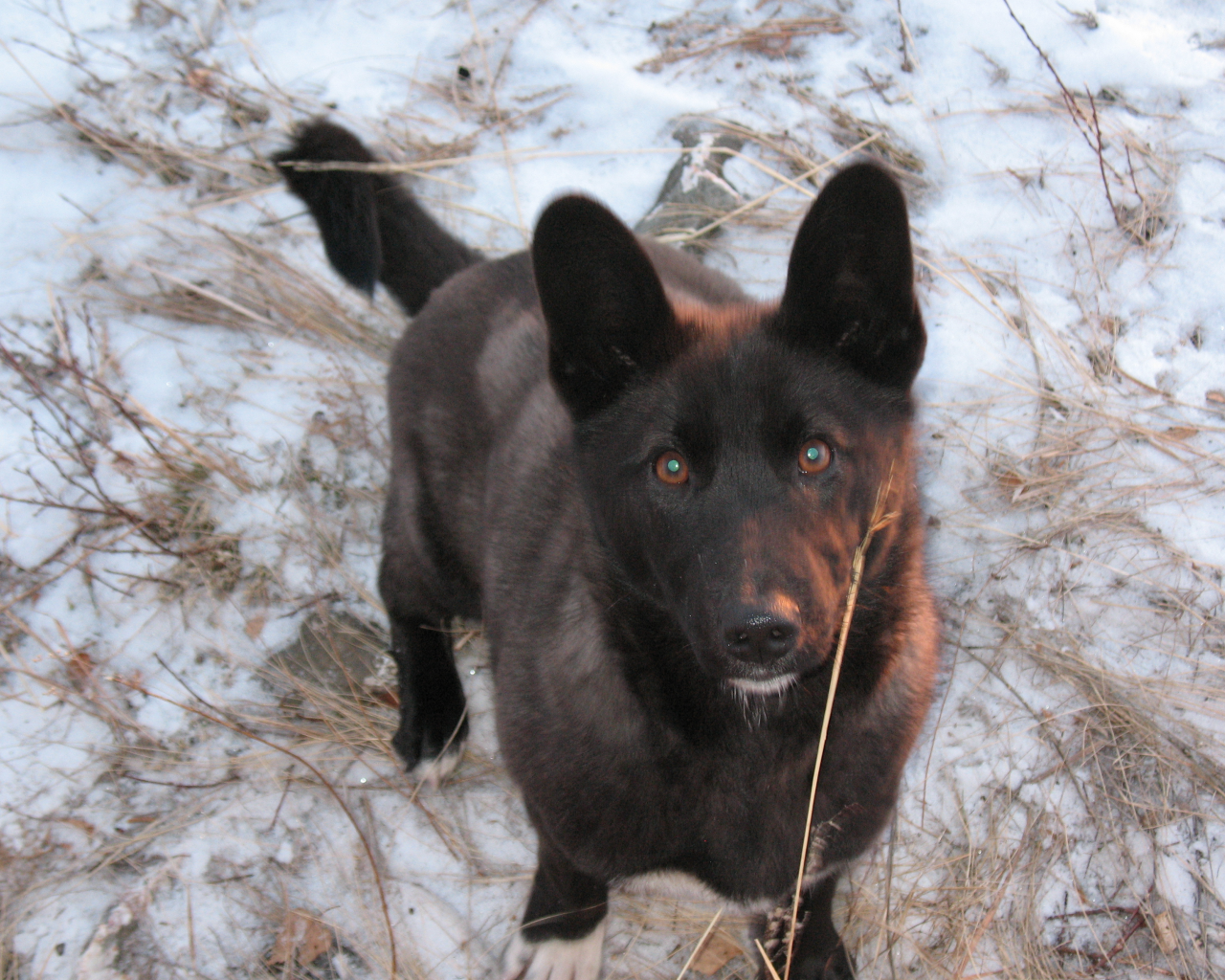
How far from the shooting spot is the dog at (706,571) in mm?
1596

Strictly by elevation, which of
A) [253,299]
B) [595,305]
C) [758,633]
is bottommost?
[253,299]

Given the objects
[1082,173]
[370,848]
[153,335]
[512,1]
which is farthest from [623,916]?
[512,1]

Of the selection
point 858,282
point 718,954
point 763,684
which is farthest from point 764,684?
point 718,954

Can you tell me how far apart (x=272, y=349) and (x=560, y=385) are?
6.37 ft

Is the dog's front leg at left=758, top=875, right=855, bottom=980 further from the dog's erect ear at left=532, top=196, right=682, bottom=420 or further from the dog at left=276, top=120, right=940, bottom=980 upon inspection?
the dog's erect ear at left=532, top=196, right=682, bottom=420

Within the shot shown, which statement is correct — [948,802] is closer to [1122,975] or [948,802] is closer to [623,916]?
[1122,975]

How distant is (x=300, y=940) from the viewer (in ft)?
7.84

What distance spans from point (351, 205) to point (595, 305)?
4.13ft

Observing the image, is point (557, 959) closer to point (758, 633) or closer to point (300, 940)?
point (300, 940)

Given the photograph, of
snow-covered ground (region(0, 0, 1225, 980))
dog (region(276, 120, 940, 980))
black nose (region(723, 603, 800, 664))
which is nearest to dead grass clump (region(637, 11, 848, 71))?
snow-covered ground (region(0, 0, 1225, 980))

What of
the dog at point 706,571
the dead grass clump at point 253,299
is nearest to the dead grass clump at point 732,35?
the dead grass clump at point 253,299

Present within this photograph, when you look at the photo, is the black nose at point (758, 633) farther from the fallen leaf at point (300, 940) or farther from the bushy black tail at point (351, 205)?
the bushy black tail at point (351, 205)

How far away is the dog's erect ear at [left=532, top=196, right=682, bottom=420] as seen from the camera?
163 centimetres

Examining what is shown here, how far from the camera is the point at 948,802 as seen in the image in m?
2.50
